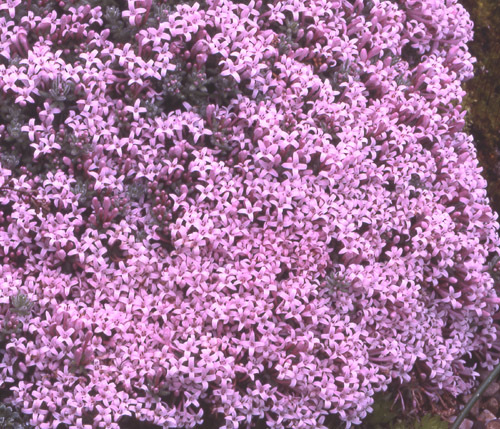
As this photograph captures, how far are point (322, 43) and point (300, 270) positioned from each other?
1.60m

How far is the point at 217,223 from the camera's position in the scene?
13.8ft

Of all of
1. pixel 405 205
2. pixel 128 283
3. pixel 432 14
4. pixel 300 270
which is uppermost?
pixel 432 14

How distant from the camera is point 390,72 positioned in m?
4.88

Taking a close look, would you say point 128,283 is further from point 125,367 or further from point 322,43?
point 322,43

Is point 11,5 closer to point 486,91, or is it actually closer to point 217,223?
point 217,223

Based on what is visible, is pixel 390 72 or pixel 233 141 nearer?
pixel 233 141

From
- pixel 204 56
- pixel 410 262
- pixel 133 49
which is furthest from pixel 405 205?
pixel 133 49

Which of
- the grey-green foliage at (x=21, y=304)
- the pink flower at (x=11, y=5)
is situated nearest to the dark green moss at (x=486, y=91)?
the pink flower at (x=11, y=5)

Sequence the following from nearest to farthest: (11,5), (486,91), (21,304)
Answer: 1. (21,304)
2. (11,5)
3. (486,91)

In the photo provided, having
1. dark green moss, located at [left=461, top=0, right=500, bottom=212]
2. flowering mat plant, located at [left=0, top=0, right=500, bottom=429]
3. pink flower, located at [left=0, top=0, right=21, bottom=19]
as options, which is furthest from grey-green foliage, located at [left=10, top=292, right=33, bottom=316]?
dark green moss, located at [left=461, top=0, right=500, bottom=212]

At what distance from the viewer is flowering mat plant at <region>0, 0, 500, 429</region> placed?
3.92 m

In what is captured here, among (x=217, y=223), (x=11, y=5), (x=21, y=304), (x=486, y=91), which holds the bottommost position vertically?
(x=21, y=304)

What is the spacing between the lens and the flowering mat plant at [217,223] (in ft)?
12.9

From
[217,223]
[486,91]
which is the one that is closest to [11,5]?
[217,223]
